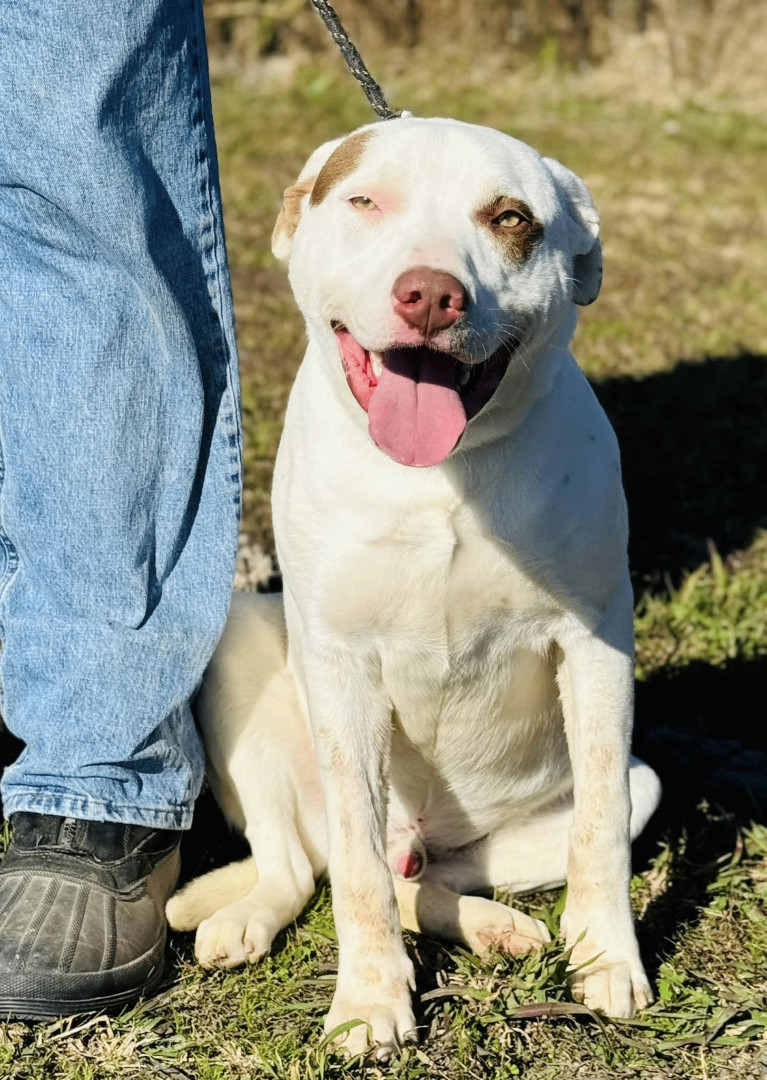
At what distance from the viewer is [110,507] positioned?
8.56 feet

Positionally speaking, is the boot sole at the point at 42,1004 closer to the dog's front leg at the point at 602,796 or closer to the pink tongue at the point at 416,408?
the dog's front leg at the point at 602,796

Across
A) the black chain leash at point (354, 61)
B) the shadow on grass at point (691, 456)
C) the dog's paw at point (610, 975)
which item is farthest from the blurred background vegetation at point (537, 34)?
the dog's paw at point (610, 975)

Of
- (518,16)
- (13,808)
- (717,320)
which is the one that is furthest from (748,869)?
(518,16)

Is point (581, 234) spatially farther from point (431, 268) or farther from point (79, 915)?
point (79, 915)

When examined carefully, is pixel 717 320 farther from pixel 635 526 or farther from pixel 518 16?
pixel 518 16

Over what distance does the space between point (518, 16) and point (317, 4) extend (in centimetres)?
937

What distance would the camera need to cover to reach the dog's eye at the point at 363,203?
7.51 ft

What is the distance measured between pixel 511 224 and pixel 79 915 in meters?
1.40

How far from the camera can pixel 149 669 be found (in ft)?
8.69

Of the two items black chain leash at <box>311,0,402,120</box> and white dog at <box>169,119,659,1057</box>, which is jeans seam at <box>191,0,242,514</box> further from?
black chain leash at <box>311,0,402,120</box>

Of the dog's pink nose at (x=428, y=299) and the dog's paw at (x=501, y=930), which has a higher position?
the dog's pink nose at (x=428, y=299)

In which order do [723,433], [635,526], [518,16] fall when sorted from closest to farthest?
[635,526] < [723,433] < [518,16]

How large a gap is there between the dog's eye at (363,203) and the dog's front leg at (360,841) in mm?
769

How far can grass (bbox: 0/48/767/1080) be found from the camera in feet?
7.73
